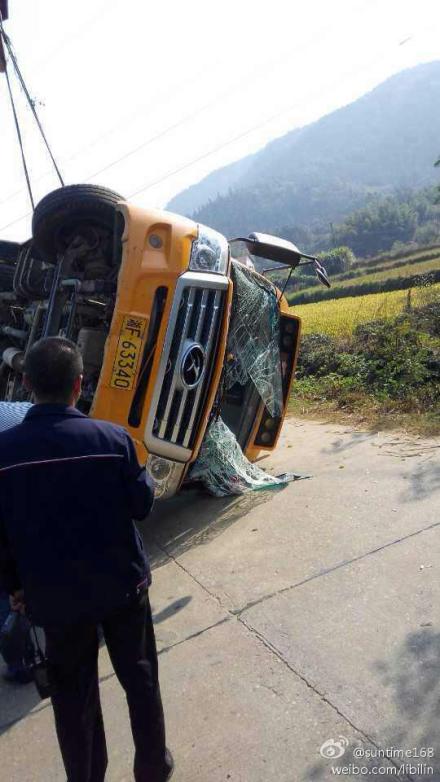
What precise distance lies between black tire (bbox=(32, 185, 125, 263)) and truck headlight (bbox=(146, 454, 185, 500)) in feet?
5.69

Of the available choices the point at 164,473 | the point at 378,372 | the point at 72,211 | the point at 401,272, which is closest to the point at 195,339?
the point at 164,473

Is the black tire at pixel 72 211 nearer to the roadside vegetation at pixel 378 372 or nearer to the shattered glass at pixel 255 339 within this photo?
the shattered glass at pixel 255 339

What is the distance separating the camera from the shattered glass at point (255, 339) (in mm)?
4613

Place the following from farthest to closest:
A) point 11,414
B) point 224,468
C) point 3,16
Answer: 1. point 3,16
2. point 224,468
3. point 11,414

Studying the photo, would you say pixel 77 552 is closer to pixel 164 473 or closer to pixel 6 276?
pixel 164 473

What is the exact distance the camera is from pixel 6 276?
5.84 meters

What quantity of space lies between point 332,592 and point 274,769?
3.61ft

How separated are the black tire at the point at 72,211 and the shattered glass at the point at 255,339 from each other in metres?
1.03

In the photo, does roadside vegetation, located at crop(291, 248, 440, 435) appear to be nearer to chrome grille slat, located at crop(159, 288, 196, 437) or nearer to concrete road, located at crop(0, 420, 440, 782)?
concrete road, located at crop(0, 420, 440, 782)

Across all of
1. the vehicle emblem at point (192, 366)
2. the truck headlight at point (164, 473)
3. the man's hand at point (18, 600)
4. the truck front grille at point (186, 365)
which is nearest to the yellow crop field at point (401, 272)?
the truck front grille at point (186, 365)

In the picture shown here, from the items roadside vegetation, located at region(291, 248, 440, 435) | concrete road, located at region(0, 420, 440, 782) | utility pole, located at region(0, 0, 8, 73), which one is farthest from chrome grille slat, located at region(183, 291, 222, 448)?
utility pole, located at region(0, 0, 8, 73)

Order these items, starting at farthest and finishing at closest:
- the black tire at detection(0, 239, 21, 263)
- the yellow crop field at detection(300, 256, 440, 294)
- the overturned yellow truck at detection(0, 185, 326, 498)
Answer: the yellow crop field at detection(300, 256, 440, 294), the black tire at detection(0, 239, 21, 263), the overturned yellow truck at detection(0, 185, 326, 498)

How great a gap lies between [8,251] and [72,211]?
6.19 ft

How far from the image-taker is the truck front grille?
374cm
